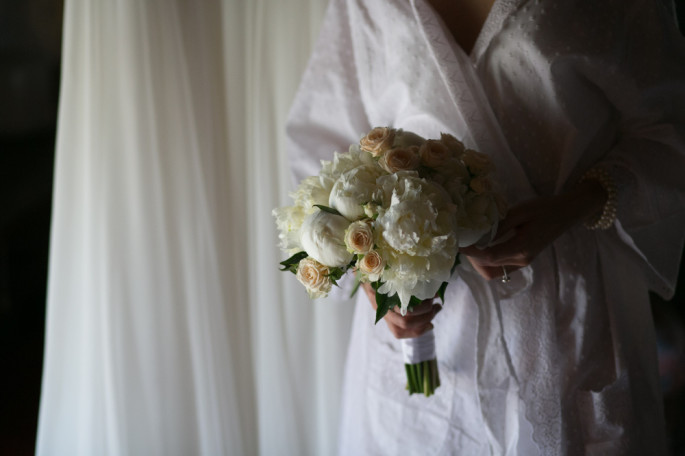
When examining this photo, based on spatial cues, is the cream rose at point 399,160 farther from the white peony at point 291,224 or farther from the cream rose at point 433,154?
the white peony at point 291,224

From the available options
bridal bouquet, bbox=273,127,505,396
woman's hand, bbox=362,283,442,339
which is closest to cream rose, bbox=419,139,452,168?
bridal bouquet, bbox=273,127,505,396

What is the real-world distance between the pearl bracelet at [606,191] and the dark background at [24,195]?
3.06 ft

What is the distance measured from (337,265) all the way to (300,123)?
0.58m

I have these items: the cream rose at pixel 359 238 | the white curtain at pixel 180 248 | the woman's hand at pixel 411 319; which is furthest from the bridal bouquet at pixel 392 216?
the white curtain at pixel 180 248

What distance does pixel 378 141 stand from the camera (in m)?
0.67

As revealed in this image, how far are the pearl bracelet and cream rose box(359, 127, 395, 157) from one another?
380 millimetres

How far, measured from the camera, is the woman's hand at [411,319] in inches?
32.8

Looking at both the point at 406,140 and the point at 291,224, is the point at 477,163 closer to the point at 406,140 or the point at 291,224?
the point at 406,140

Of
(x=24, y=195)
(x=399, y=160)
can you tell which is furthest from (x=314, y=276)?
(x=24, y=195)

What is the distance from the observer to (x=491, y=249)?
75cm

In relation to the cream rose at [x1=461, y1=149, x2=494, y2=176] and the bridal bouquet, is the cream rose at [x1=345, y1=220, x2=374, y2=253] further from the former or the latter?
the cream rose at [x1=461, y1=149, x2=494, y2=176]

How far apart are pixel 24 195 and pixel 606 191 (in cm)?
129

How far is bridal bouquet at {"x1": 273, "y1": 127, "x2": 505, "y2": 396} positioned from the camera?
0.58 m

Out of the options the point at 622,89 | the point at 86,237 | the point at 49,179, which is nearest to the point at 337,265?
the point at 622,89
